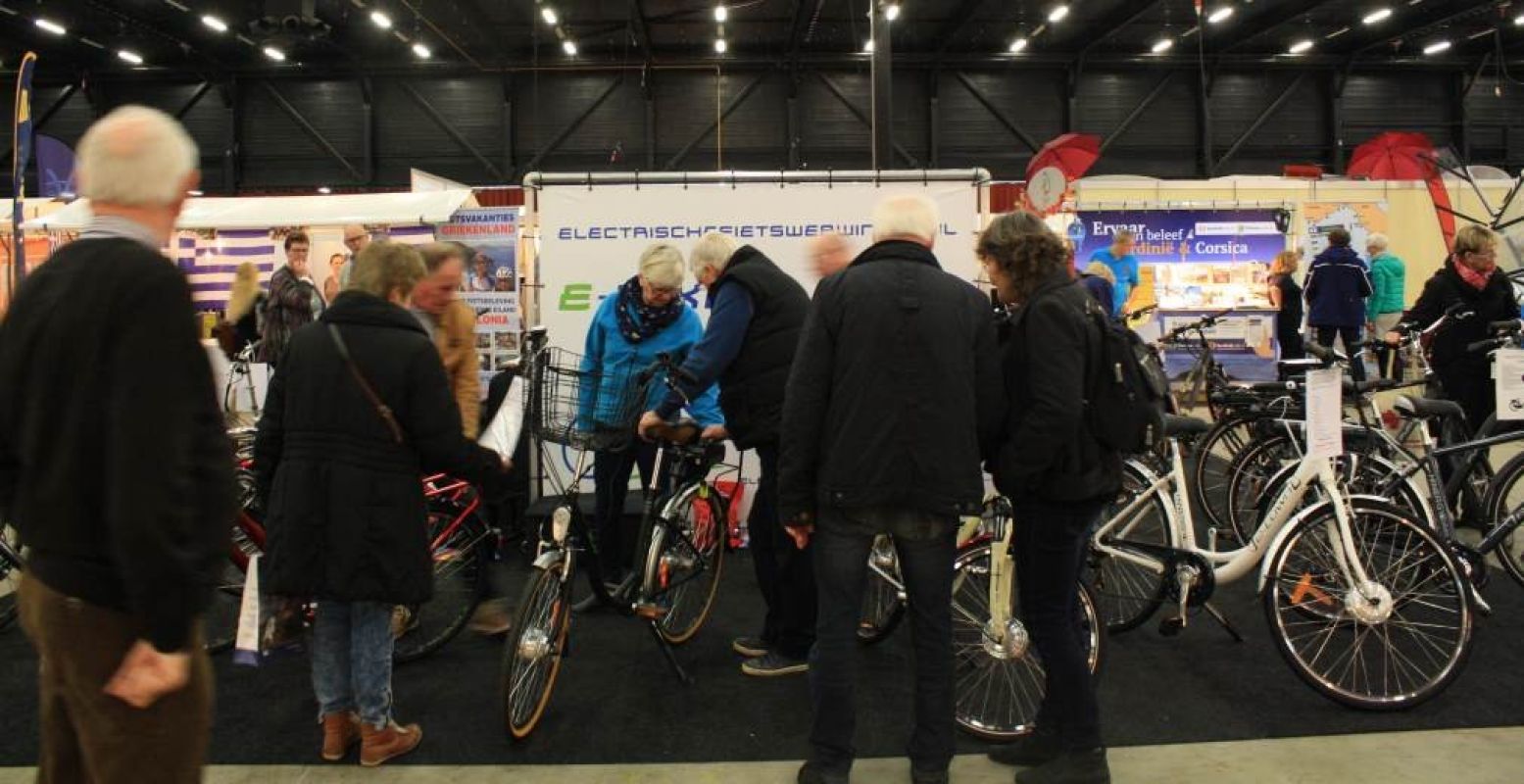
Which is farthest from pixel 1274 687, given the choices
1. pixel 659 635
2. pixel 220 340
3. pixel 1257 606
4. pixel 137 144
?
pixel 220 340

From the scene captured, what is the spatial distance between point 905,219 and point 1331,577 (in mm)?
2043

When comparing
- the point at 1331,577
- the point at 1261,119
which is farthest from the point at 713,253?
the point at 1261,119

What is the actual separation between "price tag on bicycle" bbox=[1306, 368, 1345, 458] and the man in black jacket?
1.50m

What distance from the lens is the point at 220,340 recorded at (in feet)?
21.4

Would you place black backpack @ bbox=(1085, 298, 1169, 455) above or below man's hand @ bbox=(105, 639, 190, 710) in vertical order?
above

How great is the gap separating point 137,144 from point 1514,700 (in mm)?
4174

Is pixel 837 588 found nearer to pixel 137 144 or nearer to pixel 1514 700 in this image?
pixel 137 144

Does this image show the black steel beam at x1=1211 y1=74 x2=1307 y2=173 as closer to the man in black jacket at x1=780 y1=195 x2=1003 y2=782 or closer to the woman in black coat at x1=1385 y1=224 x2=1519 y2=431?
the woman in black coat at x1=1385 y1=224 x2=1519 y2=431

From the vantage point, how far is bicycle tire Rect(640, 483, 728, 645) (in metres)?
3.47

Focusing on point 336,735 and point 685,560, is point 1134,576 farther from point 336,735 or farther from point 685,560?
point 336,735

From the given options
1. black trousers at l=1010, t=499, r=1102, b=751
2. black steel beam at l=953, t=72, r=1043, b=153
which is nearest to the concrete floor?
black trousers at l=1010, t=499, r=1102, b=751

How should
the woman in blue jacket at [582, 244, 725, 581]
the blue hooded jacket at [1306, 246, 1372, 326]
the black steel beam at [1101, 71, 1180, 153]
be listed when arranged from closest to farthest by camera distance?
the woman in blue jacket at [582, 244, 725, 581] < the blue hooded jacket at [1306, 246, 1372, 326] < the black steel beam at [1101, 71, 1180, 153]

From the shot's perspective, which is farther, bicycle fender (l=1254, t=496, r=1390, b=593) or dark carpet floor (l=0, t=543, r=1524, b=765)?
bicycle fender (l=1254, t=496, r=1390, b=593)

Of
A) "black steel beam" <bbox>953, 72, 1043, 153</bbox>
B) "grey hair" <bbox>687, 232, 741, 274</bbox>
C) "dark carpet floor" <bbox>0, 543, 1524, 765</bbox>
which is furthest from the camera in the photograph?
"black steel beam" <bbox>953, 72, 1043, 153</bbox>
